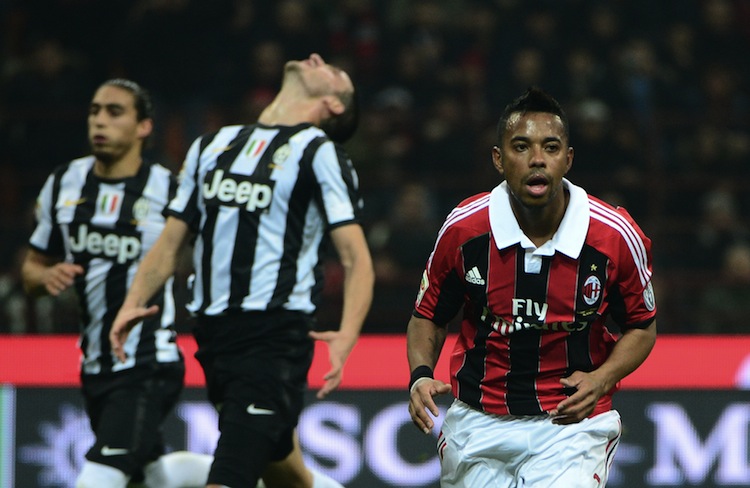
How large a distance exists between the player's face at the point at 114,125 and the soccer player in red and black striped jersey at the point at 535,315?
1965 millimetres

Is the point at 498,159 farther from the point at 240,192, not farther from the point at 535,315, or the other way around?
the point at 240,192

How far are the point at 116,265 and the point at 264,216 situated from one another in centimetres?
104

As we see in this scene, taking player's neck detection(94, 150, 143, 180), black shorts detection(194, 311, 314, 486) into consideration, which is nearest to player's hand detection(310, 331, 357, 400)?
black shorts detection(194, 311, 314, 486)

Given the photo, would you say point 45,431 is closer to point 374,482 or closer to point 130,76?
point 374,482

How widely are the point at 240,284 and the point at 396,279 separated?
4342mm

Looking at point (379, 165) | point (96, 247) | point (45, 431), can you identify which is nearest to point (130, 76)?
point (379, 165)

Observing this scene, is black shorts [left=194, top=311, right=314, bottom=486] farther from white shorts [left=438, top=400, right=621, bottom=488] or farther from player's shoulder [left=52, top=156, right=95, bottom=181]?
player's shoulder [left=52, top=156, right=95, bottom=181]

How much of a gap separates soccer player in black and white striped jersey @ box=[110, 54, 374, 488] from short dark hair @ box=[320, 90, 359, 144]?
1.05 feet

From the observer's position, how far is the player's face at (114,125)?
5141 mm

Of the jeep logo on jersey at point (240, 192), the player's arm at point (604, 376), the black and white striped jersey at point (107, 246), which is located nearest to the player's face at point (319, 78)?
the jeep logo on jersey at point (240, 192)

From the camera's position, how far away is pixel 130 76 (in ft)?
31.7

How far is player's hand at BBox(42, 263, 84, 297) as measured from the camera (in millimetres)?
4891

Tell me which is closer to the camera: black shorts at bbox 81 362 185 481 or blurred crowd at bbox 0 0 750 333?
black shorts at bbox 81 362 185 481

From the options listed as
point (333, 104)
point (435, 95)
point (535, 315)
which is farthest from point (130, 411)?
point (435, 95)
